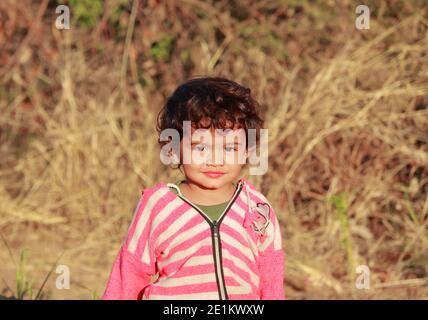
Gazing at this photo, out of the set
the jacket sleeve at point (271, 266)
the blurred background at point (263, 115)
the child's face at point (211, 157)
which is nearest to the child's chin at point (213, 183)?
the child's face at point (211, 157)

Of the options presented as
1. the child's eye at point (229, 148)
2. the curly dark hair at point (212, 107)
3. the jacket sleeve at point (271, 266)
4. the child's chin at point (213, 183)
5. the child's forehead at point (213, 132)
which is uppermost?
the curly dark hair at point (212, 107)

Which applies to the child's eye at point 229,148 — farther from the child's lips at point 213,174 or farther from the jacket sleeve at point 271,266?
the jacket sleeve at point 271,266

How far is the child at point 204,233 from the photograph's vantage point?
108 inches

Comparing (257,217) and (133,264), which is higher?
(257,217)

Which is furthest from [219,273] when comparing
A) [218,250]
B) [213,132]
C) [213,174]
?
[213,132]

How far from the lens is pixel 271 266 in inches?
112

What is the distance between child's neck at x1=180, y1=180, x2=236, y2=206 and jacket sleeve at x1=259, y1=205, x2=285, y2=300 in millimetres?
169

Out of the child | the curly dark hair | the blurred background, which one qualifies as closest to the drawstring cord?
the child

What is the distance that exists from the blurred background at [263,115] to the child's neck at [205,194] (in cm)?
193

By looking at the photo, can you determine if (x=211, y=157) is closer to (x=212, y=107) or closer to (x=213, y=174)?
(x=213, y=174)

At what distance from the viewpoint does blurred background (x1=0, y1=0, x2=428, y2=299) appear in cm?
525

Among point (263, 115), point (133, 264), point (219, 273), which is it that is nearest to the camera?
point (219, 273)

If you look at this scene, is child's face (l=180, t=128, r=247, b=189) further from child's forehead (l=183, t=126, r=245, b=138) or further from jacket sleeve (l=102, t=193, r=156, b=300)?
jacket sleeve (l=102, t=193, r=156, b=300)

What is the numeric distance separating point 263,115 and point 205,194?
286cm
